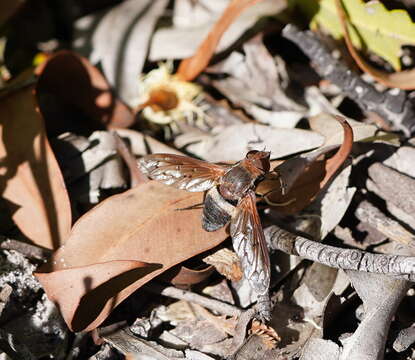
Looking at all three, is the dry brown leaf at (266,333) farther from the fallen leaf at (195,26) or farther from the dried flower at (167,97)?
the fallen leaf at (195,26)

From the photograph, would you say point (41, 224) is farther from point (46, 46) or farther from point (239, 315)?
point (46, 46)

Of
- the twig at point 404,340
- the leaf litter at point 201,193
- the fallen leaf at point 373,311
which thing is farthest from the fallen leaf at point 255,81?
the twig at point 404,340

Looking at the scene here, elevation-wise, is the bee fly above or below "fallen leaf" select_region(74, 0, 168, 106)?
below

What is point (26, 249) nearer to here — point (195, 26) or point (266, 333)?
point (266, 333)

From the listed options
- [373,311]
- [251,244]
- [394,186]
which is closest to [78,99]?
[251,244]

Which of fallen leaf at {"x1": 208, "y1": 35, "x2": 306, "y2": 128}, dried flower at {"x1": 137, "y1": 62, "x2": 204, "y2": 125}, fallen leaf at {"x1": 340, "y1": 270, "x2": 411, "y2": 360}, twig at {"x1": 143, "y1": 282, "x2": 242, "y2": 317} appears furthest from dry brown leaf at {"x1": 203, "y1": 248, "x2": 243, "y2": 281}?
dried flower at {"x1": 137, "y1": 62, "x2": 204, "y2": 125}

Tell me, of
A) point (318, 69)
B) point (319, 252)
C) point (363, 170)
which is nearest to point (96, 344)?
point (319, 252)

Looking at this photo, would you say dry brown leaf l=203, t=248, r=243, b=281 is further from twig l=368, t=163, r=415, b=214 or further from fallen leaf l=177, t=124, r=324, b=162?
twig l=368, t=163, r=415, b=214
